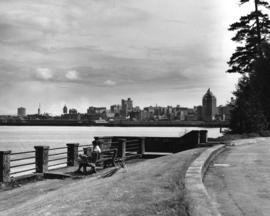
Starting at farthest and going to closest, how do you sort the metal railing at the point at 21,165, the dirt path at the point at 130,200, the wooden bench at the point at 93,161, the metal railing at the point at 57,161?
the metal railing at the point at 57,161 < the wooden bench at the point at 93,161 < the metal railing at the point at 21,165 < the dirt path at the point at 130,200

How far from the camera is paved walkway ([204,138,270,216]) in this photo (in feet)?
24.5

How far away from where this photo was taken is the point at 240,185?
388 inches

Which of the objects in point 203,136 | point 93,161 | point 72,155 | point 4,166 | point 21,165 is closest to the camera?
point 4,166

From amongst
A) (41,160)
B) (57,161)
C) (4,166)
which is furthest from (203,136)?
(57,161)

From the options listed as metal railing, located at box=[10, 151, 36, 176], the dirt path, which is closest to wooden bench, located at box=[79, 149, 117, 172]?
metal railing, located at box=[10, 151, 36, 176]

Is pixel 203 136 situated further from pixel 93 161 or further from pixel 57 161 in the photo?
pixel 57 161

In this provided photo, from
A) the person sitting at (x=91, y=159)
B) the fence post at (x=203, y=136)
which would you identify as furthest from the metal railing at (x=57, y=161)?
the fence post at (x=203, y=136)

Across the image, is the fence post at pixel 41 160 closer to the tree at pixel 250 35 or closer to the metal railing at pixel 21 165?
the metal railing at pixel 21 165

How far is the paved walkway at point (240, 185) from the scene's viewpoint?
7469mm

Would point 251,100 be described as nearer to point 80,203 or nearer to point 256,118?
point 256,118

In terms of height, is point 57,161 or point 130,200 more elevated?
point 130,200

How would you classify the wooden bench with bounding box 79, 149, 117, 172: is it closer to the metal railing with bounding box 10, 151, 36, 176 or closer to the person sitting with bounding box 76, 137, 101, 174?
the person sitting with bounding box 76, 137, 101, 174

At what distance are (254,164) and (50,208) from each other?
8.37 metres

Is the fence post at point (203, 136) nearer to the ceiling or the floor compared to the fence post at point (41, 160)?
nearer to the ceiling
